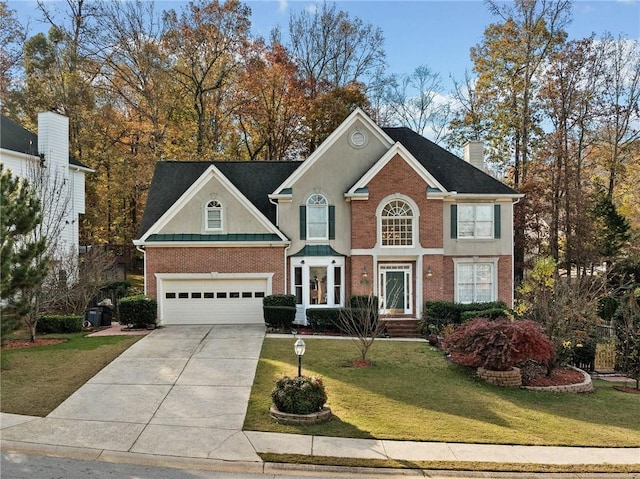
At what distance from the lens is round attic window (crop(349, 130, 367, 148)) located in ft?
72.4

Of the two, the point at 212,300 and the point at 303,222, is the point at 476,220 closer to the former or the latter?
the point at 303,222

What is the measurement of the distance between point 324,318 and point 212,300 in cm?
490

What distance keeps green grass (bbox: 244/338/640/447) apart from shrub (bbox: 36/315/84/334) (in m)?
8.11

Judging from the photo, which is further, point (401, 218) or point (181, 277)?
point (401, 218)

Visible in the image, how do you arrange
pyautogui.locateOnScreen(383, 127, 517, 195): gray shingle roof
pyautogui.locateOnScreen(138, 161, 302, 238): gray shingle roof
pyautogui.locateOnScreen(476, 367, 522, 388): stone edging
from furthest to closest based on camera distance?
1. pyautogui.locateOnScreen(138, 161, 302, 238): gray shingle roof
2. pyautogui.locateOnScreen(383, 127, 517, 195): gray shingle roof
3. pyautogui.locateOnScreen(476, 367, 522, 388): stone edging

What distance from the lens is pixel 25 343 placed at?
54.2 ft

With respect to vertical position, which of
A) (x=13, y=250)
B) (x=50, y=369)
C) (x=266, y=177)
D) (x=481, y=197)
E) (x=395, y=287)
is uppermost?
(x=266, y=177)

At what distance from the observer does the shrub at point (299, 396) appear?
10164 millimetres

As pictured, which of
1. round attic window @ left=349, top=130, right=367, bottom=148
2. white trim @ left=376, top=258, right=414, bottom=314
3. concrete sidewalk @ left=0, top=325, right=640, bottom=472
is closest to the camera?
concrete sidewalk @ left=0, top=325, right=640, bottom=472

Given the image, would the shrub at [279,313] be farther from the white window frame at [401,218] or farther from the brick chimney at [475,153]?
the brick chimney at [475,153]

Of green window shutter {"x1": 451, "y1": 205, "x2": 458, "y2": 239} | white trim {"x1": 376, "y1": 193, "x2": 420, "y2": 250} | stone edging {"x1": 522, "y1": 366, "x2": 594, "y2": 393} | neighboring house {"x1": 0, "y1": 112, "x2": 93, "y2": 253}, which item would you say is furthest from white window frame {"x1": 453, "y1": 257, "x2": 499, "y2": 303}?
neighboring house {"x1": 0, "y1": 112, "x2": 93, "y2": 253}

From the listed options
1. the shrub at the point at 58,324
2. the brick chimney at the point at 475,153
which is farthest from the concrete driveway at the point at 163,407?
the brick chimney at the point at 475,153

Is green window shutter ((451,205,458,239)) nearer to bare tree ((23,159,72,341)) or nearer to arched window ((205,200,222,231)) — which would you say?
arched window ((205,200,222,231))

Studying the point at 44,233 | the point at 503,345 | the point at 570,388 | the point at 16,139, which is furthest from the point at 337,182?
the point at 16,139
